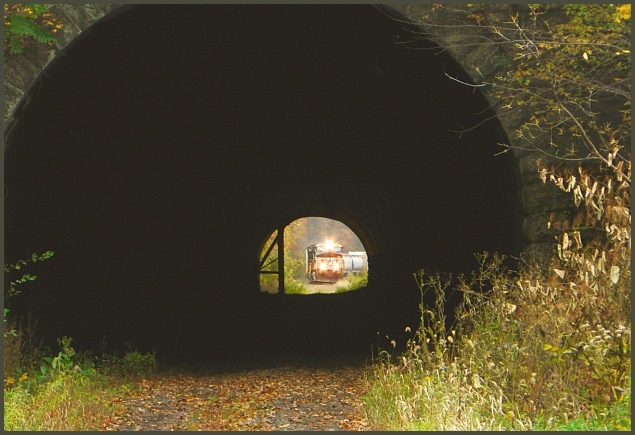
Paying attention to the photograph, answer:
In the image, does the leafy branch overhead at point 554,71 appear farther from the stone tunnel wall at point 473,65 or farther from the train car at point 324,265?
the train car at point 324,265

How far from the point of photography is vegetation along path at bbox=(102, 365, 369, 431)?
6.82m

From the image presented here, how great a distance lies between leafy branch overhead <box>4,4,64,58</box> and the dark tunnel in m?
0.24

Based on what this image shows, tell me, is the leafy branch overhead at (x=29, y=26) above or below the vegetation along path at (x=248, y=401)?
above

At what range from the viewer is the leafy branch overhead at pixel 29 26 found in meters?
6.52

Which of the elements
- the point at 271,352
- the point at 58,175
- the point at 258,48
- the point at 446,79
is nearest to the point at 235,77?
the point at 258,48

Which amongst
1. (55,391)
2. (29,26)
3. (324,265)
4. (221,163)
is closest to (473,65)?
(29,26)

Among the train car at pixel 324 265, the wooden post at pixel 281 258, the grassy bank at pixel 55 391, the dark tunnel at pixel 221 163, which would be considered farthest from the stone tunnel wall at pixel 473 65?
the train car at pixel 324 265

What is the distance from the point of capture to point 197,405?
788 cm

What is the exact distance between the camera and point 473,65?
7059 millimetres

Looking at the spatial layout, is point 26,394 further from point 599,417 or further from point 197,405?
point 599,417

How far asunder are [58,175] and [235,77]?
9.66 ft

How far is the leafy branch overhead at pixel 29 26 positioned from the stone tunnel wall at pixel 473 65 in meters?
0.06

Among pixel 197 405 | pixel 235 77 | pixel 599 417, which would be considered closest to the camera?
pixel 599 417

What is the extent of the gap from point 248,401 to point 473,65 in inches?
157
